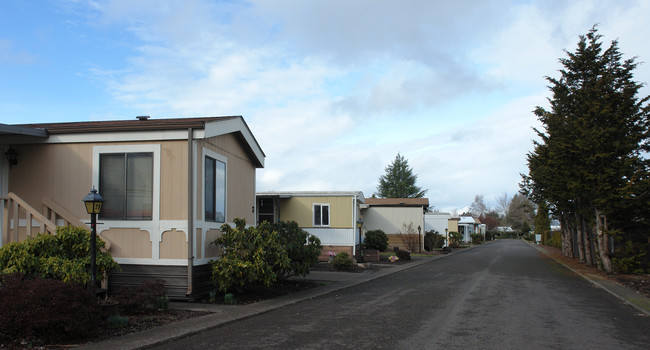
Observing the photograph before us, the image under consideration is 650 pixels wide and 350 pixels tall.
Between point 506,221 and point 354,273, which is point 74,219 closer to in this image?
point 354,273

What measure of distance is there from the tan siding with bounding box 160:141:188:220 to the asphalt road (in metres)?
2.99

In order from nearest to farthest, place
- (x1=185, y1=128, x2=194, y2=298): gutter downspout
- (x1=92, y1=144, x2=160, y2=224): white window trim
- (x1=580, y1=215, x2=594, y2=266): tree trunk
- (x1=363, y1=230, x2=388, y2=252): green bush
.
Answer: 1. (x1=185, y1=128, x2=194, y2=298): gutter downspout
2. (x1=92, y1=144, x2=160, y2=224): white window trim
3. (x1=580, y1=215, x2=594, y2=266): tree trunk
4. (x1=363, y1=230, x2=388, y2=252): green bush

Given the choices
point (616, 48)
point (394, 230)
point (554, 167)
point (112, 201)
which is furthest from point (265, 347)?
point (394, 230)

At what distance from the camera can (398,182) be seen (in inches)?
2808

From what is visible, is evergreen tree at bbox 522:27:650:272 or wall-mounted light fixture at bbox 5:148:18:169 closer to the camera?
wall-mounted light fixture at bbox 5:148:18:169

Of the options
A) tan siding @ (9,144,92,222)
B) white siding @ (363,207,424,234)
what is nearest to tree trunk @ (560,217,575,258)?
white siding @ (363,207,424,234)

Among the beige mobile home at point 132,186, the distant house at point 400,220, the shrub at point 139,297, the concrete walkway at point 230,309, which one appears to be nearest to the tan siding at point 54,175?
the beige mobile home at point 132,186

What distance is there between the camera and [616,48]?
18875 mm

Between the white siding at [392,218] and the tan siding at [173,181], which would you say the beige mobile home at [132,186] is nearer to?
the tan siding at [173,181]

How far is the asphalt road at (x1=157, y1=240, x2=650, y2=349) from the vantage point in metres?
7.11

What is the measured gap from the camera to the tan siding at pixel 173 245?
10.4m

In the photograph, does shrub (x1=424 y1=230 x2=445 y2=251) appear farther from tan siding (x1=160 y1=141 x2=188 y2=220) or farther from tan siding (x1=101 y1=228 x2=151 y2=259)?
A: tan siding (x1=101 y1=228 x2=151 y2=259)

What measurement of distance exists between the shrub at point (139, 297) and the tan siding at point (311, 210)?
51.4ft

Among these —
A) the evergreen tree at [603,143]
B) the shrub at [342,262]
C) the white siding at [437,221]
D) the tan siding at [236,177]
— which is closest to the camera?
the tan siding at [236,177]
